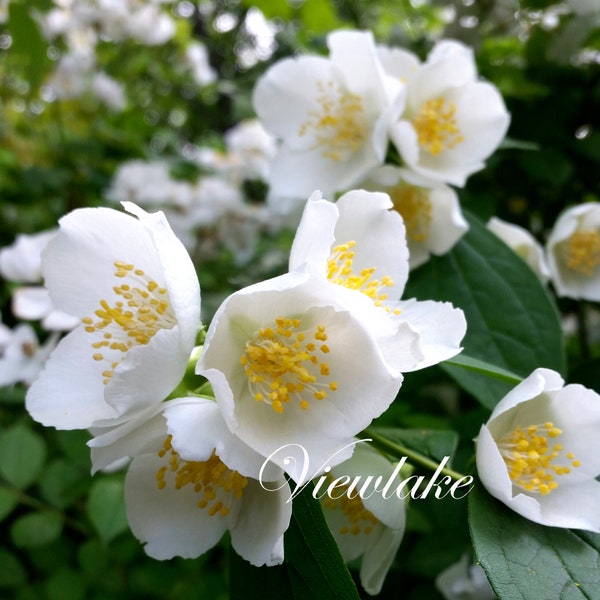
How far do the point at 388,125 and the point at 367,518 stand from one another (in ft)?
2.24

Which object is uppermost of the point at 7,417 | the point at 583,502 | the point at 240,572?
the point at 583,502

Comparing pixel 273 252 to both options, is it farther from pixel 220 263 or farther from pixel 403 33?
pixel 403 33

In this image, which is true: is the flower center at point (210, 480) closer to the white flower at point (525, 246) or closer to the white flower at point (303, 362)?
the white flower at point (303, 362)

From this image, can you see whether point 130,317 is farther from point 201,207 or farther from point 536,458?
point 201,207

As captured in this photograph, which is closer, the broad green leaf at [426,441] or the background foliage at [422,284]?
the broad green leaf at [426,441]

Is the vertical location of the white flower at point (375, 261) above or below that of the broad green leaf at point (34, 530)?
above

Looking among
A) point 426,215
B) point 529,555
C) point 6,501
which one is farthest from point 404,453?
point 6,501

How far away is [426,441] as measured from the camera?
3.24ft

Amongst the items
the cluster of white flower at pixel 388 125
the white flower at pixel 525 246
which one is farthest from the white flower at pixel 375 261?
the white flower at pixel 525 246

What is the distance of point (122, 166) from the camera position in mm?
2746

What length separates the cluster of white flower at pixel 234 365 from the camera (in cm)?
69

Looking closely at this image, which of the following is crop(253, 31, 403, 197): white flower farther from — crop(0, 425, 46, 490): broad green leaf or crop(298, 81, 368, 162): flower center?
crop(0, 425, 46, 490): broad green leaf

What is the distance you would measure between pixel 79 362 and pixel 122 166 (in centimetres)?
206

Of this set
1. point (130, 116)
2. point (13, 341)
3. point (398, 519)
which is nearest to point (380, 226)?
point (398, 519)
